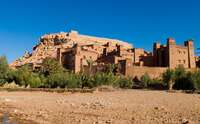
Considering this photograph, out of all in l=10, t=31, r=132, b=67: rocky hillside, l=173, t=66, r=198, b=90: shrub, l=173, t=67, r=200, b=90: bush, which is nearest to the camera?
l=173, t=67, r=200, b=90: bush

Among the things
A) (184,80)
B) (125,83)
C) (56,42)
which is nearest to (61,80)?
(125,83)

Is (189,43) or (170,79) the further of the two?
(189,43)

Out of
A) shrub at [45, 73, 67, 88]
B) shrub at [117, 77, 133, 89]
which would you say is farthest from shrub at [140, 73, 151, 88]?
shrub at [45, 73, 67, 88]

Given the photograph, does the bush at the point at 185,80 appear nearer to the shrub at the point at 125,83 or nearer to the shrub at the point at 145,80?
the shrub at the point at 145,80

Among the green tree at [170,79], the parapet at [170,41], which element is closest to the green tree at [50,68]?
the green tree at [170,79]

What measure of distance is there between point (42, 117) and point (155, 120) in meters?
6.15

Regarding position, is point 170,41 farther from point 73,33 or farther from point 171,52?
point 73,33

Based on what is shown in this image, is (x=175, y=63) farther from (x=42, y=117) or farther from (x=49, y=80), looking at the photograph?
(x=42, y=117)

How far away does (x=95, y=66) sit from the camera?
76.2 meters

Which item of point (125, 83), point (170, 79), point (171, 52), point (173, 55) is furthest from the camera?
point (173, 55)

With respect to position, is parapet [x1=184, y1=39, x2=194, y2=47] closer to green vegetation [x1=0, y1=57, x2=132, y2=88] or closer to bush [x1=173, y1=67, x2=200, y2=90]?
bush [x1=173, y1=67, x2=200, y2=90]

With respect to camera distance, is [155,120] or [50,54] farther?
[50,54]

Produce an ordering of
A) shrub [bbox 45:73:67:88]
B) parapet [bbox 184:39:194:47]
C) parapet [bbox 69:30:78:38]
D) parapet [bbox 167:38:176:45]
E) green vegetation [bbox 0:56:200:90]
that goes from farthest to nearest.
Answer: parapet [bbox 69:30:78:38] < parapet [bbox 184:39:194:47] < parapet [bbox 167:38:176:45] < shrub [bbox 45:73:67:88] < green vegetation [bbox 0:56:200:90]

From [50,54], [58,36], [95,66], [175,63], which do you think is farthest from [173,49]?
[58,36]
